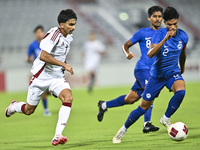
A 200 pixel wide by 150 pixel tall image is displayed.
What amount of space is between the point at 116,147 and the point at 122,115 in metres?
4.00

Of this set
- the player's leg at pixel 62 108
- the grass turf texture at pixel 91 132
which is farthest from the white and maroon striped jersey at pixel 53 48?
the grass turf texture at pixel 91 132

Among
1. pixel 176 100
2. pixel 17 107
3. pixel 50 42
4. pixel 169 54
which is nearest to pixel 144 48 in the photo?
pixel 169 54

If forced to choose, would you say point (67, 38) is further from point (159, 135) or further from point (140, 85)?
point (159, 135)

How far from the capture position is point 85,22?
25312 millimetres

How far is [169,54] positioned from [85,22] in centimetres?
2001

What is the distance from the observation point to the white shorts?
5.62m

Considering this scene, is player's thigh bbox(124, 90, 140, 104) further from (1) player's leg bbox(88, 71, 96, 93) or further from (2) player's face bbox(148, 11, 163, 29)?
(1) player's leg bbox(88, 71, 96, 93)

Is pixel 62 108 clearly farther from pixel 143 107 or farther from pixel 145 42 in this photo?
pixel 145 42

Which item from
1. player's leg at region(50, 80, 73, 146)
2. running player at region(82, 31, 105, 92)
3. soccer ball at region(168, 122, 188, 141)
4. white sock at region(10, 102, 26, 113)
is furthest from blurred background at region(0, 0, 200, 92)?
soccer ball at region(168, 122, 188, 141)

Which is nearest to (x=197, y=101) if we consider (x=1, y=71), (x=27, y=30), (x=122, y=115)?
(x=122, y=115)

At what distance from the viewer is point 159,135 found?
6.07 m

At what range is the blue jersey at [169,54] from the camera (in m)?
5.63

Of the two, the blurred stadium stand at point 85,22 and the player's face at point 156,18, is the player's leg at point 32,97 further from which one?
the blurred stadium stand at point 85,22

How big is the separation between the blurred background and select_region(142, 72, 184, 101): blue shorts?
12703 millimetres
